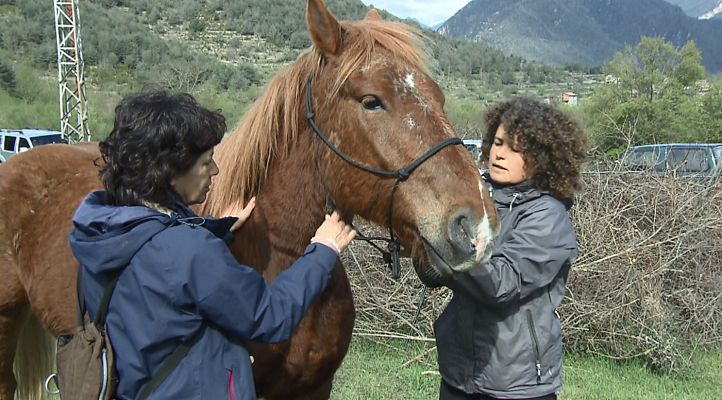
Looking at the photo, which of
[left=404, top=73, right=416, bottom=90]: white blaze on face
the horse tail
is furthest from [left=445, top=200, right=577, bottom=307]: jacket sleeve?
the horse tail

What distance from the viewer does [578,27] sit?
158 metres

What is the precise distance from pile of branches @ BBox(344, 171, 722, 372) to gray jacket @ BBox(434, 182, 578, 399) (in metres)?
3.06

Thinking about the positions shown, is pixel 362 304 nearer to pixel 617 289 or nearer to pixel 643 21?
pixel 617 289

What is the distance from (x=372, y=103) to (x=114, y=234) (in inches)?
35.4

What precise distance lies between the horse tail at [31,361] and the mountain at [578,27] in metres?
118

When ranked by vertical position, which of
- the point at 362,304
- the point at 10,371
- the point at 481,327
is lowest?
the point at 362,304

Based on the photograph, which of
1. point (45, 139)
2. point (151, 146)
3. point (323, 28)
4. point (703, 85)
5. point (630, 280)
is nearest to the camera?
point (151, 146)

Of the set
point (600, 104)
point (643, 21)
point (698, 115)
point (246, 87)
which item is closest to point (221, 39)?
point (246, 87)

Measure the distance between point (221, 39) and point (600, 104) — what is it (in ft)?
139

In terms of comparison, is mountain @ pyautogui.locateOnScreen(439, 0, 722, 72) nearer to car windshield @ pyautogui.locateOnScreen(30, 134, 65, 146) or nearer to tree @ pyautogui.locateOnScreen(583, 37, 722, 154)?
tree @ pyautogui.locateOnScreen(583, 37, 722, 154)

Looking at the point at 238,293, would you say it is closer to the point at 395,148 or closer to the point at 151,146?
the point at 151,146

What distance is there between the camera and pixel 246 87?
35594 mm

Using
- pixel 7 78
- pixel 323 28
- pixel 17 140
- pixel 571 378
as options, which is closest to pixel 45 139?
pixel 17 140

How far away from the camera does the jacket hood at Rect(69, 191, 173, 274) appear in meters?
1.49
